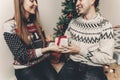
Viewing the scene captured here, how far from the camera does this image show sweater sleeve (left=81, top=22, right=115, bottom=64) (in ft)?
6.46

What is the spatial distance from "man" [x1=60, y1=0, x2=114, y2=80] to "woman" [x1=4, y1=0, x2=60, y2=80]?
18 cm

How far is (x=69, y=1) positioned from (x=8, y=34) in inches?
35.9

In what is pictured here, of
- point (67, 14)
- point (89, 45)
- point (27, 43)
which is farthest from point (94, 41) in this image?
point (67, 14)

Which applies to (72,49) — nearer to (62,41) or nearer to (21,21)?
(62,41)

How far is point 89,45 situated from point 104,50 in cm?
14

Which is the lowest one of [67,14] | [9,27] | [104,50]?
[104,50]

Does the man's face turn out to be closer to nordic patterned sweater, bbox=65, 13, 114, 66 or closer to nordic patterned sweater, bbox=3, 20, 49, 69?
nordic patterned sweater, bbox=65, 13, 114, 66

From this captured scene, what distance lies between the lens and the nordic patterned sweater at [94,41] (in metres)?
1.98

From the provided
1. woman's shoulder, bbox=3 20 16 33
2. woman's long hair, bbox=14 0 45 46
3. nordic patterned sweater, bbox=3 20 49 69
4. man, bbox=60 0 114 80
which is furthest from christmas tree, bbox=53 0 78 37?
woman's shoulder, bbox=3 20 16 33

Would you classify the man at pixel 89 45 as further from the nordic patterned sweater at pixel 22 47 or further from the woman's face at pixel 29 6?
the woman's face at pixel 29 6

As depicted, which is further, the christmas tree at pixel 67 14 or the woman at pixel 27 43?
the christmas tree at pixel 67 14

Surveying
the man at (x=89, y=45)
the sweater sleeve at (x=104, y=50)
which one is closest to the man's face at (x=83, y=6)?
the man at (x=89, y=45)

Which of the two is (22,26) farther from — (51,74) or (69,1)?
(69,1)

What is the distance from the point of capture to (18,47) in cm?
199
